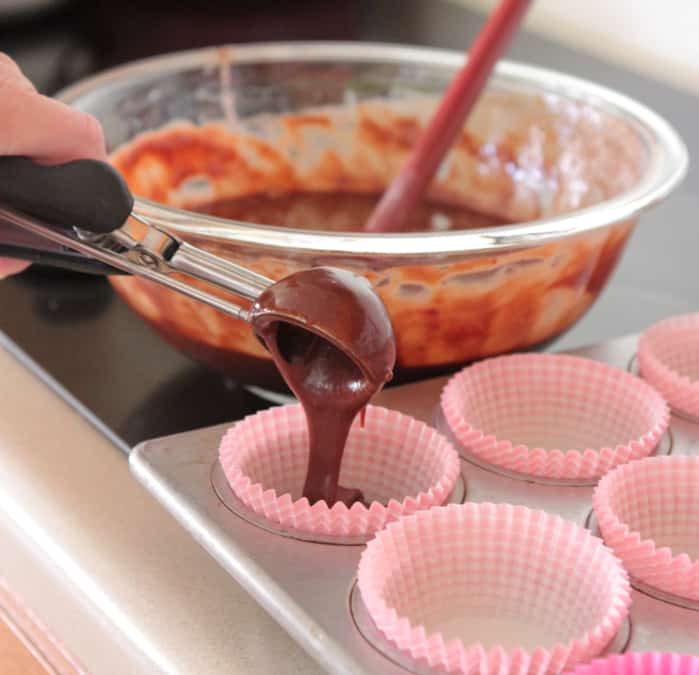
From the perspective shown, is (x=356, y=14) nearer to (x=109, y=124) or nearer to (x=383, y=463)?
(x=109, y=124)

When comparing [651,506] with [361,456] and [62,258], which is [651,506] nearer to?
[361,456]

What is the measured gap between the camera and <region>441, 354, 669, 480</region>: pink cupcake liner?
2.58 ft

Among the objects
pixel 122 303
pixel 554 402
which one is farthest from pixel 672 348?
pixel 122 303

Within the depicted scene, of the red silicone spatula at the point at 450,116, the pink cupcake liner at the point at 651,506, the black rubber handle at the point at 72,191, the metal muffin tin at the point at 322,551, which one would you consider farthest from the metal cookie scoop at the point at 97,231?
the red silicone spatula at the point at 450,116

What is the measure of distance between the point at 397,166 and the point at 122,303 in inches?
12.1

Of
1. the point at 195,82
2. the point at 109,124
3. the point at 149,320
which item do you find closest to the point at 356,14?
the point at 195,82

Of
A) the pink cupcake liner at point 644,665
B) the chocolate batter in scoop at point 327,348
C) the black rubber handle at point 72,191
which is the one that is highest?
the black rubber handle at point 72,191

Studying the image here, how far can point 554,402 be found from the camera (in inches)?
32.4

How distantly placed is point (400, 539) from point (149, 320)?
323 mm

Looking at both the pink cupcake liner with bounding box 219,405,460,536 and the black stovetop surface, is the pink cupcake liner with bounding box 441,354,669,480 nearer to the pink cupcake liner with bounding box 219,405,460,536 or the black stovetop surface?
the pink cupcake liner with bounding box 219,405,460,536

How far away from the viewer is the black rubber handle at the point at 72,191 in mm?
642

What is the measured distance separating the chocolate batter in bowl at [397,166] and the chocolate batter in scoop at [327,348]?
150 millimetres

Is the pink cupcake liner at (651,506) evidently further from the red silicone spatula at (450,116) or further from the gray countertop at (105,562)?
the red silicone spatula at (450,116)

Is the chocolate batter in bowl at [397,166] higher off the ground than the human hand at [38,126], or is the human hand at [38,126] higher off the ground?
the human hand at [38,126]
